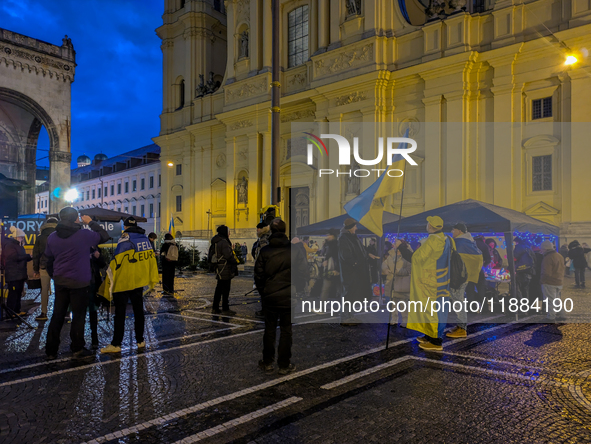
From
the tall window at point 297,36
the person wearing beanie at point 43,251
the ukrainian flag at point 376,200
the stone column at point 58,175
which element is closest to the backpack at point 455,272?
the ukrainian flag at point 376,200

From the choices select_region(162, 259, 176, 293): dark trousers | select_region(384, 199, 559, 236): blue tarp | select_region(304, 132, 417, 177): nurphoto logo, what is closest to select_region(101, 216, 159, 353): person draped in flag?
select_region(162, 259, 176, 293): dark trousers

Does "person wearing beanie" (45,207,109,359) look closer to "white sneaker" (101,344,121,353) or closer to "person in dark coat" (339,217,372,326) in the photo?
"white sneaker" (101,344,121,353)

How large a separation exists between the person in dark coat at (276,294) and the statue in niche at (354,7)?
71.9 ft

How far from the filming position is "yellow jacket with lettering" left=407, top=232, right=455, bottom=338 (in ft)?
22.5

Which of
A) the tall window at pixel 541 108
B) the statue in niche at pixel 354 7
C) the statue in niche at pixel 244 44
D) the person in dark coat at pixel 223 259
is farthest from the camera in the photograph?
the statue in niche at pixel 244 44

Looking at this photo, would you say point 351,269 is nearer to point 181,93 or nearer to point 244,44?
point 244,44

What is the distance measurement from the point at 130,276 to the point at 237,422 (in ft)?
10.8

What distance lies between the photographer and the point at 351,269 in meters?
8.77

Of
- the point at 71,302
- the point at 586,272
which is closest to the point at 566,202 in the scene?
the point at 586,272

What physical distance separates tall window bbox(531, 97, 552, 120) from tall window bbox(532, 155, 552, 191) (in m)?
1.81

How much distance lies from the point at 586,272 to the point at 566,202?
123 inches

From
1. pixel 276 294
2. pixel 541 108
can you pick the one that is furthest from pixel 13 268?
pixel 541 108

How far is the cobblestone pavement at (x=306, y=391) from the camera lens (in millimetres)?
3938

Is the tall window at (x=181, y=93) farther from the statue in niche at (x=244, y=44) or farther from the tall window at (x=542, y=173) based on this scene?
the tall window at (x=542, y=173)
